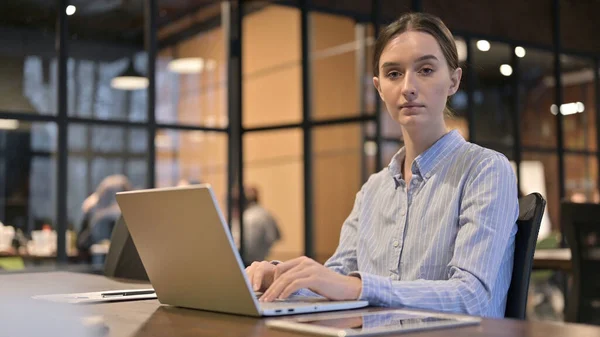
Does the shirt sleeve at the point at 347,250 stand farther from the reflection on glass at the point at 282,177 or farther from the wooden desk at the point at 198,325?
the reflection on glass at the point at 282,177

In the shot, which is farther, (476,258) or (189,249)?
(476,258)

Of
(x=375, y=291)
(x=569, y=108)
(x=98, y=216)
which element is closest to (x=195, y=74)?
(x=98, y=216)

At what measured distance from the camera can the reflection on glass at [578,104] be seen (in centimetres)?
819

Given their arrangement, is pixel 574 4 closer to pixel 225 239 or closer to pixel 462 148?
pixel 462 148

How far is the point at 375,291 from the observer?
153 centimetres

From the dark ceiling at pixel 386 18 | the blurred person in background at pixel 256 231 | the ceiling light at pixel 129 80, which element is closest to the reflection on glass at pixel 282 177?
the blurred person in background at pixel 256 231

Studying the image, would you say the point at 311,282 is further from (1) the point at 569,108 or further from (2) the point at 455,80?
(1) the point at 569,108

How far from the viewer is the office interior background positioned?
6.46 m

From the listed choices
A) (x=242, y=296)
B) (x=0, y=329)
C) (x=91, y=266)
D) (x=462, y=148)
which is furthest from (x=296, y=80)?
(x=0, y=329)

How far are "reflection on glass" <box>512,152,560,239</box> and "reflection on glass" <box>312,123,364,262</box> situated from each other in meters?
1.86

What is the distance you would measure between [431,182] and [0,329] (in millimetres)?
1228

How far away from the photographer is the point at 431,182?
75.2 inches

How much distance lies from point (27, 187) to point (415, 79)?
5.06 metres

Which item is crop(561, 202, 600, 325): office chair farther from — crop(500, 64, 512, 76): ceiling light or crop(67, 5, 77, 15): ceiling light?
crop(67, 5, 77, 15): ceiling light
